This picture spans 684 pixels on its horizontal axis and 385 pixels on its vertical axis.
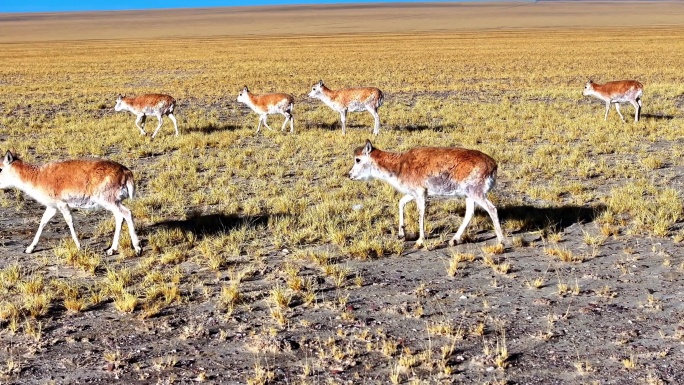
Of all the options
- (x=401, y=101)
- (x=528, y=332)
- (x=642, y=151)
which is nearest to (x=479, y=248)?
(x=528, y=332)

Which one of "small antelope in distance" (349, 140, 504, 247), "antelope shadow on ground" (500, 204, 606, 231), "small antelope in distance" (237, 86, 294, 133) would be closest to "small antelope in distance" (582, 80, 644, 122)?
"small antelope in distance" (237, 86, 294, 133)

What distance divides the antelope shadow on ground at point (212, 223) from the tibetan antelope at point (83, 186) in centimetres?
154

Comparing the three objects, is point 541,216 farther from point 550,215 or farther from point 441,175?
point 441,175

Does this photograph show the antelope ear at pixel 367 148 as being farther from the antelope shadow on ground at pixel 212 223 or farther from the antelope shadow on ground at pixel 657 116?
the antelope shadow on ground at pixel 657 116

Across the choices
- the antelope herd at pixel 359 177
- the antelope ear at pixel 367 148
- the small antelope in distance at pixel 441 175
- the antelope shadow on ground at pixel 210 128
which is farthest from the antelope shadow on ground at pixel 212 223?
the antelope shadow on ground at pixel 210 128

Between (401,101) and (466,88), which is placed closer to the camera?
(401,101)

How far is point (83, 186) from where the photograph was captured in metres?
8.84

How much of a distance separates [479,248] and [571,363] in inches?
141

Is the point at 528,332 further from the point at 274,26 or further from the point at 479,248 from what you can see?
the point at 274,26

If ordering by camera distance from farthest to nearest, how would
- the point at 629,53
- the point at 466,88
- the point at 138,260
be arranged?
the point at 629,53 → the point at 466,88 → the point at 138,260

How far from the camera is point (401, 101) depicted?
101ft

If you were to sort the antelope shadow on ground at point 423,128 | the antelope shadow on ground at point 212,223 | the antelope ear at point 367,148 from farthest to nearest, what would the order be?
the antelope shadow on ground at point 423,128
the antelope shadow on ground at point 212,223
the antelope ear at point 367,148

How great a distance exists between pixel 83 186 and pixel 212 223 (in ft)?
8.80

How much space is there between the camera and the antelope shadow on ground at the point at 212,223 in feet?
34.7
